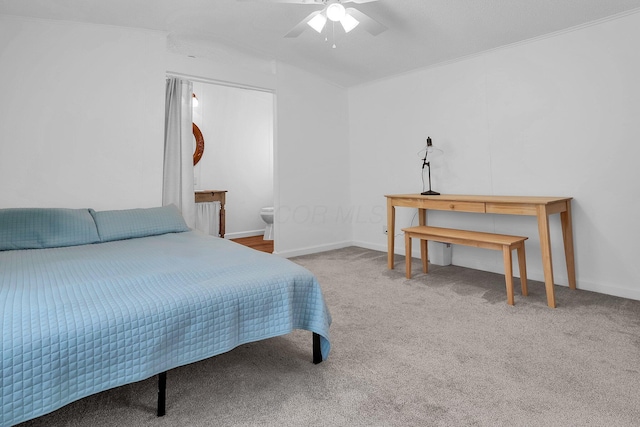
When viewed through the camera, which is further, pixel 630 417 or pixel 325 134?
pixel 325 134

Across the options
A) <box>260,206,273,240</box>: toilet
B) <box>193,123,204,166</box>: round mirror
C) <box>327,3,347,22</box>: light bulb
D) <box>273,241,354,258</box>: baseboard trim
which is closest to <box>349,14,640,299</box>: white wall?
<box>273,241,354,258</box>: baseboard trim

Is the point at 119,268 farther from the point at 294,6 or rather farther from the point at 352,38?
the point at 352,38

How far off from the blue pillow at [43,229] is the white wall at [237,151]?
2727 millimetres

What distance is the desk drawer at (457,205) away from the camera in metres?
2.80

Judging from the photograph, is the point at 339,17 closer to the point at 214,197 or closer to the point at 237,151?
the point at 214,197

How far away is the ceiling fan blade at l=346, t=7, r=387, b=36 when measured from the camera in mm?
2366

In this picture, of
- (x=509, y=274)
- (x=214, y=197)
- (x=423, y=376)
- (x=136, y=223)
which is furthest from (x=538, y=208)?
(x=214, y=197)

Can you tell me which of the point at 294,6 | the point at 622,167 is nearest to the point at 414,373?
the point at 622,167

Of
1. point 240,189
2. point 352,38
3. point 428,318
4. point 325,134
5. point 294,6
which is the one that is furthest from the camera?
point 240,189

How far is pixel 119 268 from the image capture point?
5.56 feet

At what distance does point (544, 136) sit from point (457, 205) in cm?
95

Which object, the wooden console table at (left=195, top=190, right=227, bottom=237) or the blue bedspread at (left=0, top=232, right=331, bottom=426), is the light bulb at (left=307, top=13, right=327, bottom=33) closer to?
the blue bedspread at (left=0, top=232, right=331, bottom=426)

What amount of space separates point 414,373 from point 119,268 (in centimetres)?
151

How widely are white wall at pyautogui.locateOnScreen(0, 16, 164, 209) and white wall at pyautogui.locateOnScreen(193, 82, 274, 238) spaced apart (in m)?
1.95
